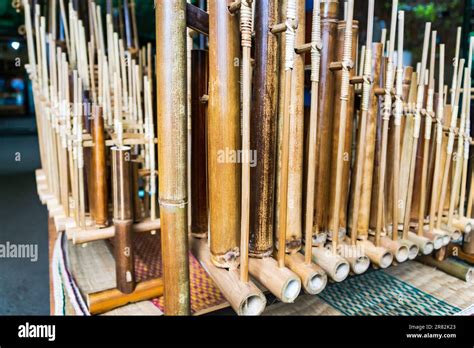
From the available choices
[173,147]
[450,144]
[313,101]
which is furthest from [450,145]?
[173,147]

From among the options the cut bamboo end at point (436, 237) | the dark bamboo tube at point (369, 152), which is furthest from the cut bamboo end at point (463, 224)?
the dark bamboo tube at point (369, 152)

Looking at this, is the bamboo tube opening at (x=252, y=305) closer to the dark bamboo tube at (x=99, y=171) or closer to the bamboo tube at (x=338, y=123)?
the bamboo tube at (x=338, y=123)

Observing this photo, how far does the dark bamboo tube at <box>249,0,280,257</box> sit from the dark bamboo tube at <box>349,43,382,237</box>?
309 millimetres

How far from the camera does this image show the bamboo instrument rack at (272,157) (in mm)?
798

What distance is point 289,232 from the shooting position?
0.92 metres

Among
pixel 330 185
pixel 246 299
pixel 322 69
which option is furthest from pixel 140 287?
pixel 322 69

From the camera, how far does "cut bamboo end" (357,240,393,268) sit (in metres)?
1.00

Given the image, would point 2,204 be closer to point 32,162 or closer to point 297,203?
point 32,162

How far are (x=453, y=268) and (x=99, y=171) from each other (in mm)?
1337

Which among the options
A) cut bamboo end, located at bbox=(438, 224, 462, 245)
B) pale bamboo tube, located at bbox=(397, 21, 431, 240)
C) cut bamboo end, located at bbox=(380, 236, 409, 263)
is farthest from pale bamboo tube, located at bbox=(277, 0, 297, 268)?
cut bamboo end, located at bbox=(438, 224, 462, 245)

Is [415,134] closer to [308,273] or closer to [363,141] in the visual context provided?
[363,141]

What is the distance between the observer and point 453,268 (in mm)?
1474

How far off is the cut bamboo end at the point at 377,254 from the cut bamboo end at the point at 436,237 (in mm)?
217

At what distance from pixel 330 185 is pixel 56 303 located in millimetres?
1122
